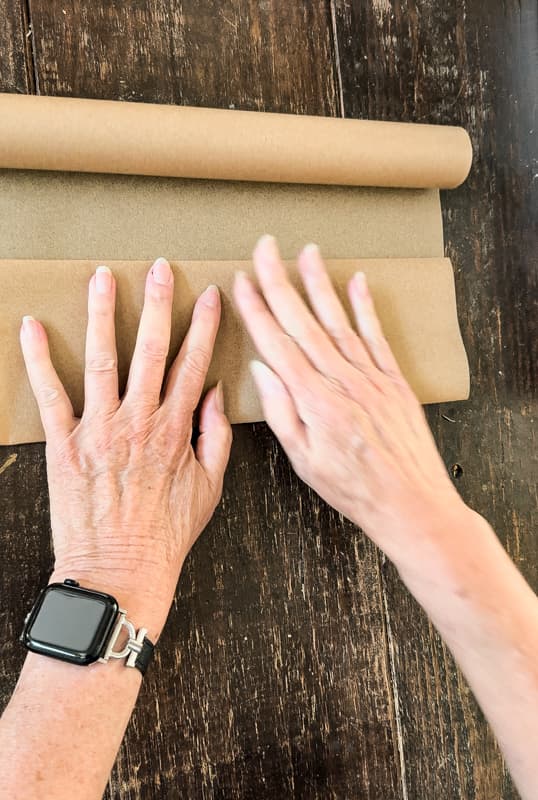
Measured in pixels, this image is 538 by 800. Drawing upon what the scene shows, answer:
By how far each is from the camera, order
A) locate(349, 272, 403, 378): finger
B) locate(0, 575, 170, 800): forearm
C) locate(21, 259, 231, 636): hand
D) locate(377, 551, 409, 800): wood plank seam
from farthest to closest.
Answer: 1. locate(377, 551, 409, 800): wood plank seam
2. locate(349, 272, 403, 378): finger
3. locate(21, 259, 231, 636): hand
4. locate(0, 575, 170, 800): forearm

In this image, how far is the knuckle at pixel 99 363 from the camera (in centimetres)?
77

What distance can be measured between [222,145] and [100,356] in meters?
0.34

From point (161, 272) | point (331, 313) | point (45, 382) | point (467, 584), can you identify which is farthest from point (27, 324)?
point (467, 584)

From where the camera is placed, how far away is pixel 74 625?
667 millimetres

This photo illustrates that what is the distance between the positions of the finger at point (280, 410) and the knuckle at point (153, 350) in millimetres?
130

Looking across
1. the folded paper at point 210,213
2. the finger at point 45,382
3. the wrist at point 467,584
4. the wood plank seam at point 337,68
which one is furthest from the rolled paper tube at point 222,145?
the wrist at point 467,584

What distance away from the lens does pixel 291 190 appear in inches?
35.5

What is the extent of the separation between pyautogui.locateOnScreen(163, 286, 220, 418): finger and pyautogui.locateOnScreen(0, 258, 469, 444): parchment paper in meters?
0.02

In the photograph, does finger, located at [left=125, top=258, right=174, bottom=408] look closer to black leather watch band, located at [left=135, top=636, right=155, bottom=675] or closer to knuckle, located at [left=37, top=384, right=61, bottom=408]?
knuckle, located at [left=37, top=384, right=61, bottom=408]

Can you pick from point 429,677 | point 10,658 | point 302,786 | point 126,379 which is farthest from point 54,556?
point 429,677

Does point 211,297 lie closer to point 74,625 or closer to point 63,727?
point 74,625

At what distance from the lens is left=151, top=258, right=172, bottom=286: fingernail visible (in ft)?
2.63

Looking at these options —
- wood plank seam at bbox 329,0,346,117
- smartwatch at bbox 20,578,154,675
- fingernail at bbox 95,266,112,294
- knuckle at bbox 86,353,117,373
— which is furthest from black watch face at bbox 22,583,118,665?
wood plank seam at bbox 329,0,346,117

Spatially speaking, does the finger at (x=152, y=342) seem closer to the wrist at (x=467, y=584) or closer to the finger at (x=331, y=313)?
the finger at (x=331, y=313)
